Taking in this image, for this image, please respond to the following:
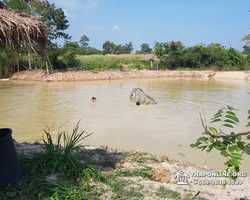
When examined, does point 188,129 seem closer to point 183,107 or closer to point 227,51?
point 183,107

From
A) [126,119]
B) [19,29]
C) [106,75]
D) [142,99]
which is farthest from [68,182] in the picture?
[106,75]

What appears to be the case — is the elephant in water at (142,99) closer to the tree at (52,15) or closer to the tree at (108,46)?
the tree at (52,15)

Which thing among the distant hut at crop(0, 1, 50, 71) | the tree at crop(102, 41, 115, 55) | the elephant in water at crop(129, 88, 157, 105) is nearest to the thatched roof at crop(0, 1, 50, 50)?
the distant hut at crop(0, 1, 50, 71)

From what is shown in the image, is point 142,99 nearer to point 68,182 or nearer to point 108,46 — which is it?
point 68,182

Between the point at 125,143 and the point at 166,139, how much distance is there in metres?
0.97

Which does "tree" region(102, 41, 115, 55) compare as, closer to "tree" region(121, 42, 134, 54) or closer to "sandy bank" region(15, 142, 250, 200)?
"tree" region(121, 42, 134, 54)

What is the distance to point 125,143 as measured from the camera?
5.38 metres

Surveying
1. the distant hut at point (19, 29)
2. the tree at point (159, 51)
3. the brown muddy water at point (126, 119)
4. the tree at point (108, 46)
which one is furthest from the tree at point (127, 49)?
the distant hut at point (19, 29)

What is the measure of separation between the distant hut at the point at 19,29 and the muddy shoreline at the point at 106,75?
1547 centimetres

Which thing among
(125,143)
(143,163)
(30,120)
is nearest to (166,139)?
(125,143)

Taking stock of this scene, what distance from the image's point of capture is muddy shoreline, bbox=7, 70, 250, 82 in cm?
1906

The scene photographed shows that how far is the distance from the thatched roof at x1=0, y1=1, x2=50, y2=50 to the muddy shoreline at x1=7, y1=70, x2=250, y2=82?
15483mm

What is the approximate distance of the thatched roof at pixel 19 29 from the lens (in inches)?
121

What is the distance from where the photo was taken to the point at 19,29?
3.22 meters
